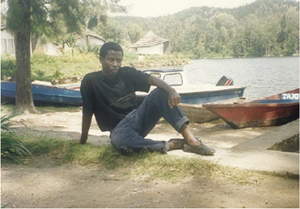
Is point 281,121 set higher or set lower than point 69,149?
lower

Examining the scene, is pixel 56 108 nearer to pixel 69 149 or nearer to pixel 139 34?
pixel 69 149

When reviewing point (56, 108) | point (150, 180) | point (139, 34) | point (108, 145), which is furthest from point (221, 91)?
point (139, 34)

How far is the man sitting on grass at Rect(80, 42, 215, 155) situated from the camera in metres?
3.50

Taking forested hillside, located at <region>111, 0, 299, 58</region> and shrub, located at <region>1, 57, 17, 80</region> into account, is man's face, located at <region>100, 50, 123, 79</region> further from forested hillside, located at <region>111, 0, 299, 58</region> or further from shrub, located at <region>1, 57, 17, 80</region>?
forested hillside, located at <region>111, 0, 299, 58</region>

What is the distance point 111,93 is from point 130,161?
79 centimetres

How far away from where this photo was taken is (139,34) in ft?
256

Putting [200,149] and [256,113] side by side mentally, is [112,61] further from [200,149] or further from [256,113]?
[256,113]

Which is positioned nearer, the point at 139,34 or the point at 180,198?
the point at 180,198

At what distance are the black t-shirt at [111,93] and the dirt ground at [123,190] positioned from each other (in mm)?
631

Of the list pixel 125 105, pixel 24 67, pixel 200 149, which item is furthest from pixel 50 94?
pixel 200 149

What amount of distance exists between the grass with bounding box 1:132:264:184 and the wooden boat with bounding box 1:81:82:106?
7.52m

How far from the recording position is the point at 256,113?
26.9ft

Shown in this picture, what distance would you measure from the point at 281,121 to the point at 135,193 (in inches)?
267

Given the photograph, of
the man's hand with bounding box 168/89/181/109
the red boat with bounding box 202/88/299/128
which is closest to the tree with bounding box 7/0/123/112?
the red boat with bounding box 202/88/299/128
